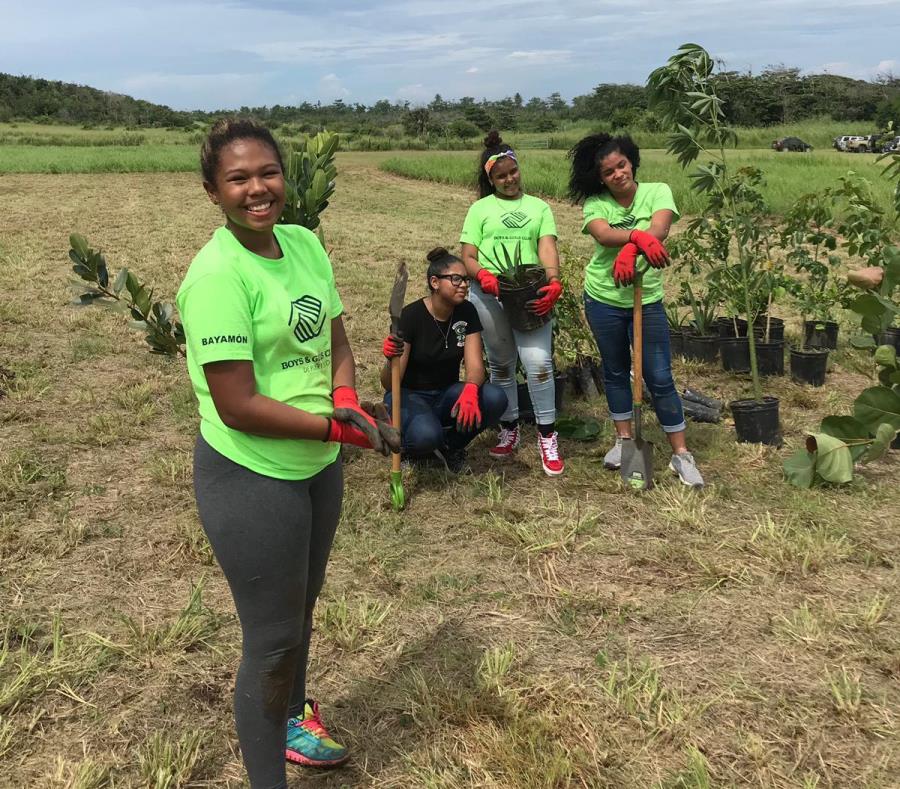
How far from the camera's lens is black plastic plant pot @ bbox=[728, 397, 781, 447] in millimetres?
4516

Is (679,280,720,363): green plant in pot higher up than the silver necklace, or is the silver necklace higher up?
the silver necklace

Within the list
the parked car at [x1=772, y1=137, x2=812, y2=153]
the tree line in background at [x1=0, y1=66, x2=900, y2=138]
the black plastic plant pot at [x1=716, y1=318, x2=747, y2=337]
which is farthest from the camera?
the tree line in background at [x1=0, y1=66, x2=900, y2=138]

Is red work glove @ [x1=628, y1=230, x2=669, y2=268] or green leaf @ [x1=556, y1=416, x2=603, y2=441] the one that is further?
green leaf @ [x1=556, y1=416, x2=603, y2=441]

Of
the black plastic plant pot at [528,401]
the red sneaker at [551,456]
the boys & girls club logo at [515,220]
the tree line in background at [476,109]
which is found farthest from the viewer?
the tree line in background at [476,109]

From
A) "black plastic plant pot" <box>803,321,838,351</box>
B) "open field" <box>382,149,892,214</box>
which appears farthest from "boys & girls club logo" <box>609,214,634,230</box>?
"open field" <box>382,149,892,214</box>

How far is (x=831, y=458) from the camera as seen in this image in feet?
2.30

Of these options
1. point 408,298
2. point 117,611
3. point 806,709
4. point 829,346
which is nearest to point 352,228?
point 408,298

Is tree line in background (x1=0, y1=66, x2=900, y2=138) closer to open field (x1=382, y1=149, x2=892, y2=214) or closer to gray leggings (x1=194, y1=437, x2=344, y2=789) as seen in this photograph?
open field (x1=382, y1=149, x2=892, y2=214)

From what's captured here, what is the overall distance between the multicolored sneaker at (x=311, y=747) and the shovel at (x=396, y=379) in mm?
1138

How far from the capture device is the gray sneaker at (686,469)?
4.05 metres

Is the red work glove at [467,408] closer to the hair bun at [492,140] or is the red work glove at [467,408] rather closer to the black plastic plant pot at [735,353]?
the hair bun at [492,140]

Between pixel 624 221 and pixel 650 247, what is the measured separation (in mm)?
340

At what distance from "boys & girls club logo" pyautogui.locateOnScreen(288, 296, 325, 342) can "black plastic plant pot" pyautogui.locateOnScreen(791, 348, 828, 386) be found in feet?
15.6

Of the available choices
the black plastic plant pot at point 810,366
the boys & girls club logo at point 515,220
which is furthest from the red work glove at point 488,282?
the black plastic plant pot at point 810,366
